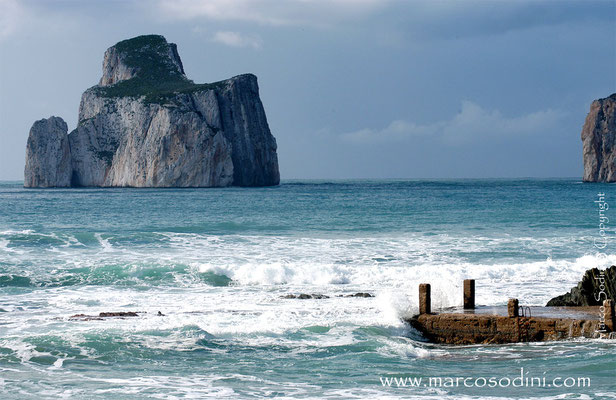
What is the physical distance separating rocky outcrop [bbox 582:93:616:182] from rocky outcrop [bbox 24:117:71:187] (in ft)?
288

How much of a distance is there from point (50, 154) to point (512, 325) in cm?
13211

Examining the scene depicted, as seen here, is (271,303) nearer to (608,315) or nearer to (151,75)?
(608,315)

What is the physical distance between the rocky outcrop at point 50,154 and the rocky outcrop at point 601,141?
288ft

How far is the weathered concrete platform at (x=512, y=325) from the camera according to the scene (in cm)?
1374

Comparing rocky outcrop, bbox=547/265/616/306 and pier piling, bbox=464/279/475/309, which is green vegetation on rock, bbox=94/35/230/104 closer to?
rocky outcrop, bbox=547/265/616/306

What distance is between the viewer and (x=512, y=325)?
14.0 meters

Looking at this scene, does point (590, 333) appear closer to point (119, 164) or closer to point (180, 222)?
point (180, 222)

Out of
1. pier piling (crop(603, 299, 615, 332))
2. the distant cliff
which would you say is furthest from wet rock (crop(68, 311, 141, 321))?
the distant cliff

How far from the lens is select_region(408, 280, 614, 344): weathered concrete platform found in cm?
1374

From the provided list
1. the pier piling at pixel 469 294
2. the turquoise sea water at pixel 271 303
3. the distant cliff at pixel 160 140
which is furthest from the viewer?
the distant cliff at pixel 160 140

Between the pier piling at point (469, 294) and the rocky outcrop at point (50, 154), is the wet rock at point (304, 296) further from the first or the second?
the rocky outcrop at point (50, 154)

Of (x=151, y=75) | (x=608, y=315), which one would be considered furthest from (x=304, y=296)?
(x=151, y=75)

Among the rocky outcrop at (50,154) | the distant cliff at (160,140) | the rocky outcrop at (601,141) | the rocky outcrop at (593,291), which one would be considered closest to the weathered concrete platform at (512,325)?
the rocky outcrop at (593,291)

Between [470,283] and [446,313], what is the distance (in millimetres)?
1100
